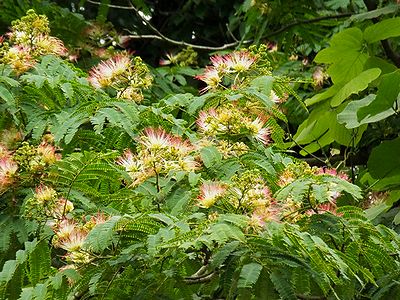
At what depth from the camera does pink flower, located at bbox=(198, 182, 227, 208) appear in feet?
9.53

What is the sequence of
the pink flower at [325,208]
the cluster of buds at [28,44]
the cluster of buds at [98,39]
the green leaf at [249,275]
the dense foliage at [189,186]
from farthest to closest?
the cluster of buds at [98,39]
the cluster of buds at [28,44]
the pink flower at [325,208]
the dense foliage at [189,186]
the green leaf at [249,275]

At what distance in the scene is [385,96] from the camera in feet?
11.0

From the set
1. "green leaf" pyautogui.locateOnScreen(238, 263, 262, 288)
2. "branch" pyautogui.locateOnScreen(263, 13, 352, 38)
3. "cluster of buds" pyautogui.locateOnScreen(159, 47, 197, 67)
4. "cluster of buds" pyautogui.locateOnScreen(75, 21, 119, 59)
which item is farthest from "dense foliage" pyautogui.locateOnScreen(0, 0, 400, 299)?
"cluster of buds" pyautogui.locateOnScreen(75, 21, 119, 59)

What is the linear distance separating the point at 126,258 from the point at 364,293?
2.60 feet

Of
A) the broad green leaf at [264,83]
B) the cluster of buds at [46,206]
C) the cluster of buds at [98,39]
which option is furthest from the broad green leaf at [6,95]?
the cluster of buds at [98,39]

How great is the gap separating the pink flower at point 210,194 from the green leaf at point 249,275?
32cm

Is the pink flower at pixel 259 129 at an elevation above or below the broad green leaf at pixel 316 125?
above

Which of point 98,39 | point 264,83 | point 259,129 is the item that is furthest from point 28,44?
point 98,39

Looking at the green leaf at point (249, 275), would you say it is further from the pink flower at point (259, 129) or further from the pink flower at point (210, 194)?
the pink flower at point (259, 129)

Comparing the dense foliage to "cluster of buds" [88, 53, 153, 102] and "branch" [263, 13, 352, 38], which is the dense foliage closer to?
"cluster of buds" [88, 53, 153, 102]

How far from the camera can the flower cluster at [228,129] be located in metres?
3.22

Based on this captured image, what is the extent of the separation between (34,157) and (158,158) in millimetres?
436

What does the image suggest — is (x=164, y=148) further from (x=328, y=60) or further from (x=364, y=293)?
(x=328, y=60)

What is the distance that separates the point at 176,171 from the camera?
10.1ft
